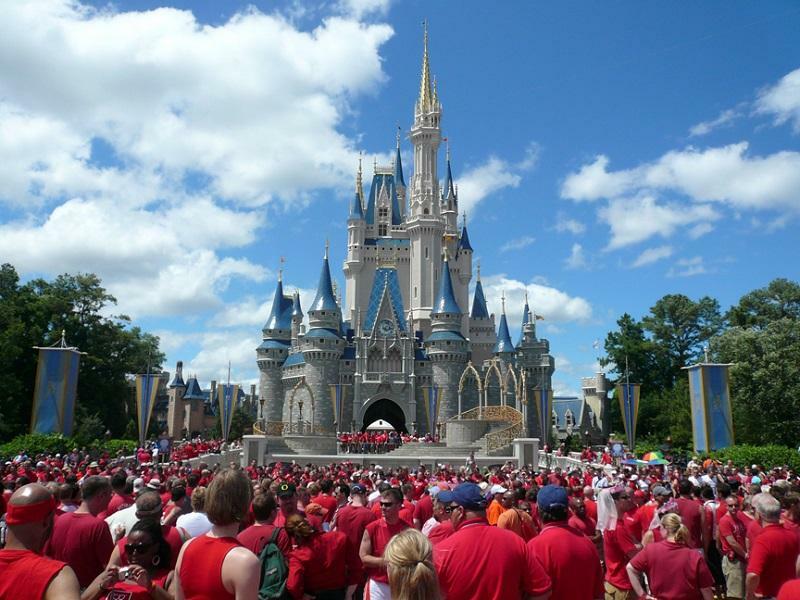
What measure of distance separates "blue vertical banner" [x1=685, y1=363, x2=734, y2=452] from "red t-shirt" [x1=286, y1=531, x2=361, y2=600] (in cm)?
2589

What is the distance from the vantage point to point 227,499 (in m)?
3.76

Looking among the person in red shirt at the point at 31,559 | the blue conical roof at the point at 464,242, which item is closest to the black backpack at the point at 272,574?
the person in red shirt at the point at 31,559

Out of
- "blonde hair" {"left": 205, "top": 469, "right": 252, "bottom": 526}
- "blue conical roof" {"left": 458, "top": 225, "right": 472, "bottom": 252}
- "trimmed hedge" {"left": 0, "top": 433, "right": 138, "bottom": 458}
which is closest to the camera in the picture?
"blonde hair" {"left": 205, "top": 469, "right": 252, "bottom": 526}

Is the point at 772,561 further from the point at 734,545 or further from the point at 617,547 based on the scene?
the point at 734,545

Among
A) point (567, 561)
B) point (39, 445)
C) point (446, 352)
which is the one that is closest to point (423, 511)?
point (567, 561)

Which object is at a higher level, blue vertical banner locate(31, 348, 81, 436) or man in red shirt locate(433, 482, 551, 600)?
blue vertical banner locate(31, 348, 81, 436)

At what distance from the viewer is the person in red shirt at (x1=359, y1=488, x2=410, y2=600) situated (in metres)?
5.59

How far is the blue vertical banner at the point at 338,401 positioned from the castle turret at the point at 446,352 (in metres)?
7.78

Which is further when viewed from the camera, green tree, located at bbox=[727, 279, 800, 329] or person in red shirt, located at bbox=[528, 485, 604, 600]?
green tree, located at bbox=[727, 279, 800, 329]

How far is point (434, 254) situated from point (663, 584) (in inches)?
2441

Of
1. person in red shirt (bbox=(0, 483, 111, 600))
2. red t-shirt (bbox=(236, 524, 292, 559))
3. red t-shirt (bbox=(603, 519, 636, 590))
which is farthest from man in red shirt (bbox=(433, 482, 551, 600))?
red t-shirt (bbox=(603, 519, 636, 590))

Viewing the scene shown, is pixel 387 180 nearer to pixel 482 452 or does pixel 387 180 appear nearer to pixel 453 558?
pixel 482 452

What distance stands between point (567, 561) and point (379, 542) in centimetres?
181

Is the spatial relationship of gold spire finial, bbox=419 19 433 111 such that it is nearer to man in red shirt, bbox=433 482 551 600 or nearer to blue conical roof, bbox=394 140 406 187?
blue conical roof, bbox=394 140 406 187
